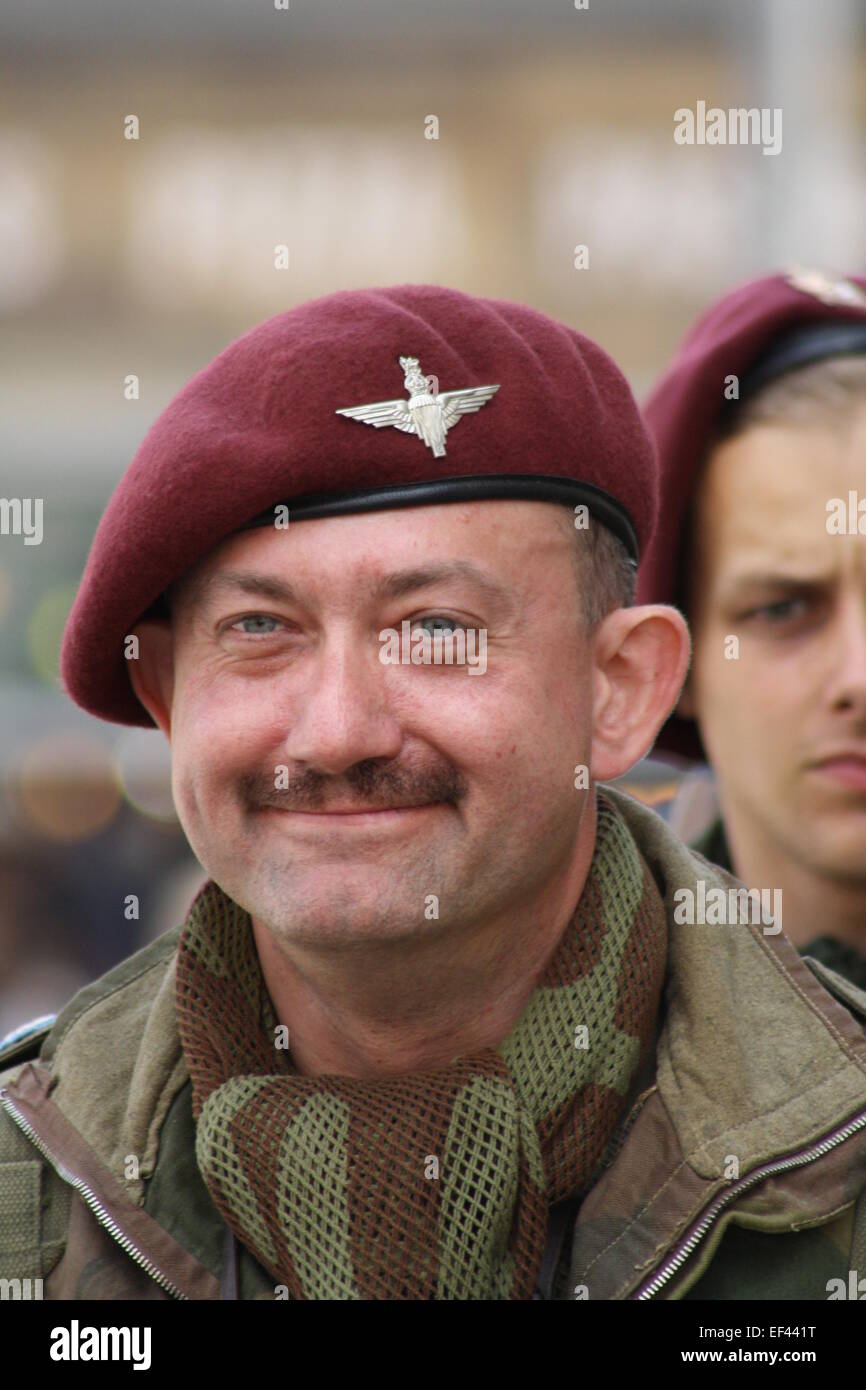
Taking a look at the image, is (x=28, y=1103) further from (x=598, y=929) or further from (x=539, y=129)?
(x=539, y=129)

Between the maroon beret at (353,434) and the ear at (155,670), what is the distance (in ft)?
0.19

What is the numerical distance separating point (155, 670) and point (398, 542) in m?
0.50

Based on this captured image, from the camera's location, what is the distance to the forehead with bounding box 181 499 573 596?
7.02ft

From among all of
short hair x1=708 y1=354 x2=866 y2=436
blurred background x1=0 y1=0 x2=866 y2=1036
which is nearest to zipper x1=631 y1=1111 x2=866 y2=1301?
short hair x1=708 y1=354 x2=866 y2=436

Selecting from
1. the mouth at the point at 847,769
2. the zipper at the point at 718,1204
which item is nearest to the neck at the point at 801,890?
the mouth at the point at 847,769

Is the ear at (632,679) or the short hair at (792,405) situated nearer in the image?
the ear at (632,679)

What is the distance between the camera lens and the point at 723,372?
320 cm

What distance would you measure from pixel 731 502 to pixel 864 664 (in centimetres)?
43

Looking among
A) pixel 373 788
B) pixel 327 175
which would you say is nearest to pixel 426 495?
pixel 373 788

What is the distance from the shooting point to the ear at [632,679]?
239 cm

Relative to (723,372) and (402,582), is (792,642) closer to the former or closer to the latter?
(723,372)

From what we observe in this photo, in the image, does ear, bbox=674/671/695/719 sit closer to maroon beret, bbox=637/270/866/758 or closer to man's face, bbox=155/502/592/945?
maroon beret, bbox=637/270/866/758

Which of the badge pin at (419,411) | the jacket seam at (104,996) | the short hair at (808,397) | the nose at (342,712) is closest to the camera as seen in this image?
the nose at (342,712)

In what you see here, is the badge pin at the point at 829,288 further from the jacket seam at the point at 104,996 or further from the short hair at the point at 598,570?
the jacket seam at the point at 104,996
